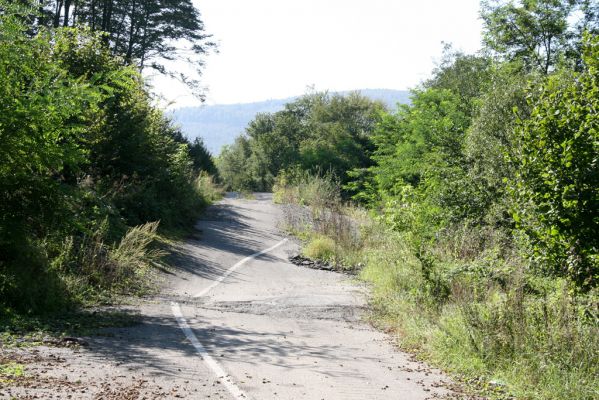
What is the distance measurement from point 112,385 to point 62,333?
2.95 m

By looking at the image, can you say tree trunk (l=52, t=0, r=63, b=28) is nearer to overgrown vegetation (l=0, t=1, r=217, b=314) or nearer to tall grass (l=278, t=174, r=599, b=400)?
overgrown vegetation (l=0, t=1, r=217, b=314)

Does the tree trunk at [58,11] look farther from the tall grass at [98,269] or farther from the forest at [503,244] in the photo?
the tall grass at [98,269]

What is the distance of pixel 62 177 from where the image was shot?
63.3ft

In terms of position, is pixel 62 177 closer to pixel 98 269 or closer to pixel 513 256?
pixel 98 269

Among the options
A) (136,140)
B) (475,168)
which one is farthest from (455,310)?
(136,140)

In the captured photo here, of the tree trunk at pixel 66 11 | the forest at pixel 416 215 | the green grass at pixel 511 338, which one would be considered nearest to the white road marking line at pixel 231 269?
the forest at pixel 416 215

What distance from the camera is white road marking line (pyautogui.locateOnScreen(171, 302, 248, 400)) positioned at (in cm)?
722

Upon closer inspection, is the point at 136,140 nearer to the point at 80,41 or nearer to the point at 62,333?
the point at 80,41

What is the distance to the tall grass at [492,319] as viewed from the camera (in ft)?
25.8

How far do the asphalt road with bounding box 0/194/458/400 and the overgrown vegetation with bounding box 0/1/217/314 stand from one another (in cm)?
162

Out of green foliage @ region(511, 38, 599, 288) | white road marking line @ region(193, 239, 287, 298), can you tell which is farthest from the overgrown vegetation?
green foliage @ region(511, 38, 599, 288)

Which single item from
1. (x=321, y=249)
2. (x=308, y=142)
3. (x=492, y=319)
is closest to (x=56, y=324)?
(x=492, y=319)

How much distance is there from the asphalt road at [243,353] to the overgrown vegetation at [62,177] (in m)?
1.62

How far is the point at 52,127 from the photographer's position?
11242mm
